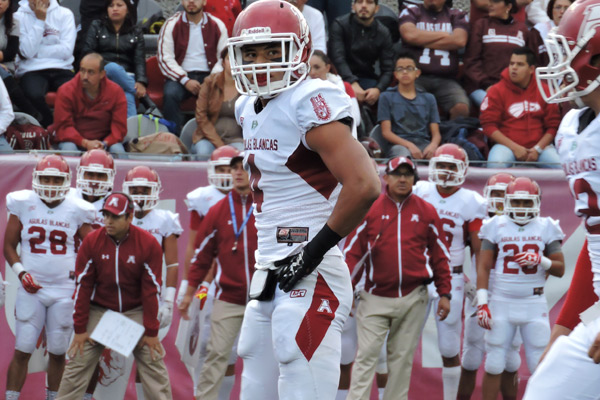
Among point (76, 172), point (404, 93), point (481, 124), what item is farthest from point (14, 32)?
point (481, 124)

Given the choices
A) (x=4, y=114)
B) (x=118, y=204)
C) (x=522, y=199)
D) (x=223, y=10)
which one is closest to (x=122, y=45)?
(x=223, y=10)

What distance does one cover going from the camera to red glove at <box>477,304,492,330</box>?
7523mm

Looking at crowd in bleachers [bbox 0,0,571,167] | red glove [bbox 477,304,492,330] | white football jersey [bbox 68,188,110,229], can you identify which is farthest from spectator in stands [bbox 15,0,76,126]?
red glove [bbox 477,304,492,330]

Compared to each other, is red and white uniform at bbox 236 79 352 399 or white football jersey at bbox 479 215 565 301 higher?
red and white uniform at bbox 236 79 352 399

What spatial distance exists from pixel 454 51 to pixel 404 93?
1052mm

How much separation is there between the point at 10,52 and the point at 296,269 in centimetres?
684

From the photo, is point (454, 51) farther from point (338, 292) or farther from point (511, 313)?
point (338, 292)

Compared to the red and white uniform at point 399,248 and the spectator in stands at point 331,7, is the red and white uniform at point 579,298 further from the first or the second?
the spectator in stands at point 331,7

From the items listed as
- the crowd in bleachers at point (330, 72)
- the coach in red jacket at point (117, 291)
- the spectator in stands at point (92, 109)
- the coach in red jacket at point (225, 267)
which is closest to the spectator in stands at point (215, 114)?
the crowd in bleachers at point (330, 72)

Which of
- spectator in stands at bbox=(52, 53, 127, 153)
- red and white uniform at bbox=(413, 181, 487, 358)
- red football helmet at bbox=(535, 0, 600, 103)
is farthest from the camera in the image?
spectator in stands at bbox=(52, 53, 127, 153)

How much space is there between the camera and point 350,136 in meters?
3.51

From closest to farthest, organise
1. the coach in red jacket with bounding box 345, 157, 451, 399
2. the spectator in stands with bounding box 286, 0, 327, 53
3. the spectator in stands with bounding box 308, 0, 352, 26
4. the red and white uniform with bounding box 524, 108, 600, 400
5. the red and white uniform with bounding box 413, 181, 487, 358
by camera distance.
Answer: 1. the red and white uniform with bounding box 524, 108, 600, 400
2. the coach in red jacket with bounding box 345, 157, 451, 399
3. the red and white uniform with bounding box 413, 181, 487, 358
4. the spectator in stands with bounding box 286, 0, 327, 53
5. the spectator in stands with bounding box 308, 0, 352, 26

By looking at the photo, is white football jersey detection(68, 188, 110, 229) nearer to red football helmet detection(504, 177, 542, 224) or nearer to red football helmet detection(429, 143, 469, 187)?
red football helmet detection(429, 143, 469, 187)

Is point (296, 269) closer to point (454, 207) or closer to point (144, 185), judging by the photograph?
point (144, 185)
